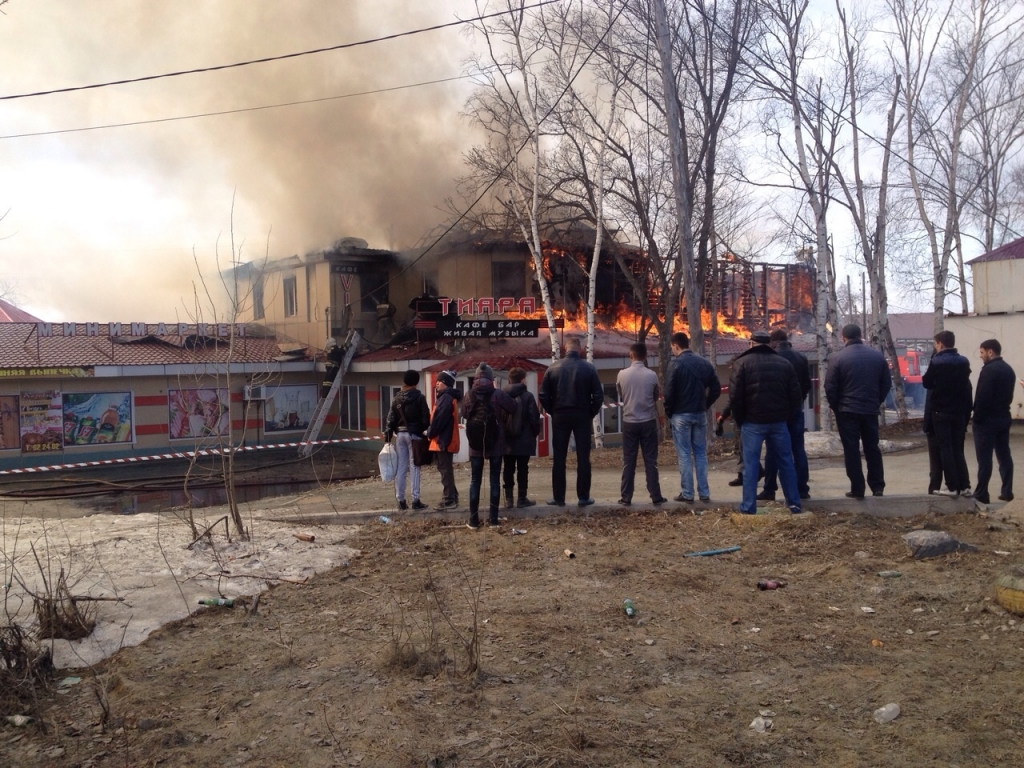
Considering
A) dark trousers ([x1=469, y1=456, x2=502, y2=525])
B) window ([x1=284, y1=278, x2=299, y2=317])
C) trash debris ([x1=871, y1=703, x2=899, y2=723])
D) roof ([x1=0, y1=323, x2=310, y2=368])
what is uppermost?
window ([x1=284, y1=278, x2=299, y2=317])

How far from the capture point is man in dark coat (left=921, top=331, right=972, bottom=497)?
805 cm

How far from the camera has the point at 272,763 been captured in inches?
136

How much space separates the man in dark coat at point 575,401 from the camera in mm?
8391

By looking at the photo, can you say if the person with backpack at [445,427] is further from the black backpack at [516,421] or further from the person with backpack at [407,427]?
the black backpack at [516,421]

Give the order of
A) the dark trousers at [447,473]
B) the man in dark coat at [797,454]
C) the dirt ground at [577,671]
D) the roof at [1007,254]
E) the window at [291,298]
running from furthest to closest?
the window at [291,298]
the roof at [1007,254]
the dark trousers at [447,473]
the man in dark coat at [797,454]
the dirt ground at [577,671]

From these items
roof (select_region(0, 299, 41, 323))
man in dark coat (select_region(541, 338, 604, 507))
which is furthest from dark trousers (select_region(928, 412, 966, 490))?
roof (select_region(0, 299, 41, 323))

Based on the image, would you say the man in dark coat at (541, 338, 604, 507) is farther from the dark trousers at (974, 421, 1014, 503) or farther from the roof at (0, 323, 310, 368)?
the roof at (0, 323, 310, 368)

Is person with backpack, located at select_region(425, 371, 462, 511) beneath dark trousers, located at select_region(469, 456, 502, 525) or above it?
above

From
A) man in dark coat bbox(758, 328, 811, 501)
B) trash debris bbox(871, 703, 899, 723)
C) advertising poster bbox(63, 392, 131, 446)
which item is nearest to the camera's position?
trash debris bbox(871, 703, 899, 723)

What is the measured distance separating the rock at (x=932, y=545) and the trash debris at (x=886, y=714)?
303 centimetres

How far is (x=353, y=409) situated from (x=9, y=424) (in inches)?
390

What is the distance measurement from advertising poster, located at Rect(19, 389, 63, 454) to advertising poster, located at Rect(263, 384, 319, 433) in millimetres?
5972

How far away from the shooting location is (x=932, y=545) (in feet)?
21.4

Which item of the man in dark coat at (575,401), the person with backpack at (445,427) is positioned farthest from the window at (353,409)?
the man in dark coat at (575,401)
